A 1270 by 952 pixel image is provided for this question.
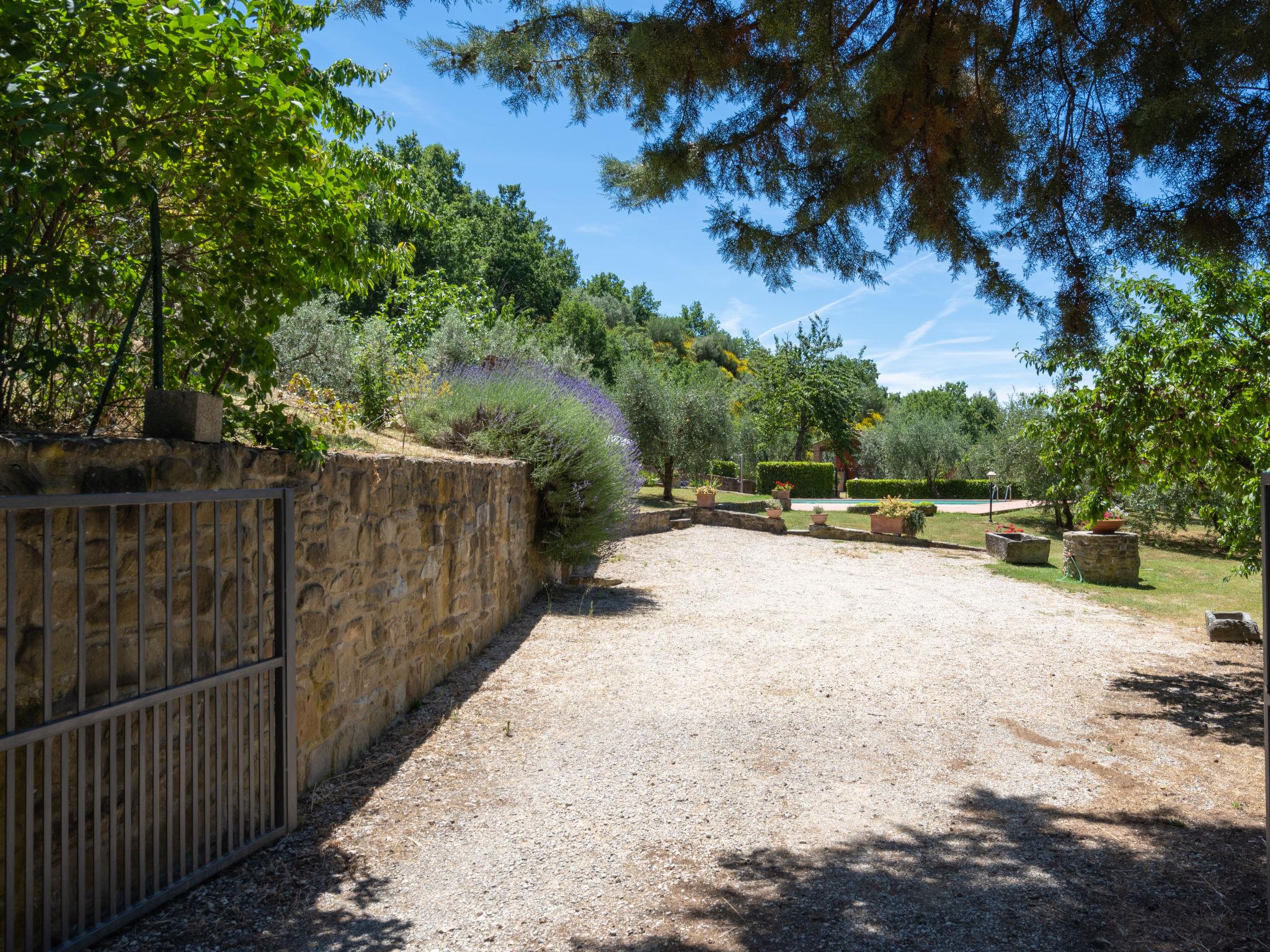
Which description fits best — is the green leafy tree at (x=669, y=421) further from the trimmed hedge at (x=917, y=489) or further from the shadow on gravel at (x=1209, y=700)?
the shadow on gravel at (x=1209, y=700)

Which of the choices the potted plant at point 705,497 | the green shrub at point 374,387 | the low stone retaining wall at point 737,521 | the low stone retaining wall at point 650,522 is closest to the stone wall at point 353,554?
the green shrub at point 374,387

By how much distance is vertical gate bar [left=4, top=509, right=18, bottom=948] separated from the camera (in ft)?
7.08

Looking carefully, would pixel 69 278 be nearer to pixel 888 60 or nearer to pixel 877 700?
pixel 888 60

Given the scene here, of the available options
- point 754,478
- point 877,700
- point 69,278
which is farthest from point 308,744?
point 754,478

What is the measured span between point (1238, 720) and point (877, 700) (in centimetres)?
256

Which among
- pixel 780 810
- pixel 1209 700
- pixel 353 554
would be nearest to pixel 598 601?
pixel 353 554

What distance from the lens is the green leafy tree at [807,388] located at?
1399 inches

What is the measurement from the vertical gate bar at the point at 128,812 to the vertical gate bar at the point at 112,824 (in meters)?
0.02

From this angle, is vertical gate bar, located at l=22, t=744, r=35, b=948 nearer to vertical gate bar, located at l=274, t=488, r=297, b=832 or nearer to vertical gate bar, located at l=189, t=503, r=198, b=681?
vertical gate bar, located at l=189, t=503, r=198, b=681

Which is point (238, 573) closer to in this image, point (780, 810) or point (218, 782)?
point (218, 782)

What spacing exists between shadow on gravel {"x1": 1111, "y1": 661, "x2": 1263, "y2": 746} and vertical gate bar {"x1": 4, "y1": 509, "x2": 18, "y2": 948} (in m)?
Result: 6.28

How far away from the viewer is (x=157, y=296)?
9.67 feet

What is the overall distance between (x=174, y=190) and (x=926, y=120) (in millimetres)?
3428

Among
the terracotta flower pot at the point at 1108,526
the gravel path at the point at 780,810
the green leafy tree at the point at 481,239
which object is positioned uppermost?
the green leafy tree at the point at 481,239
